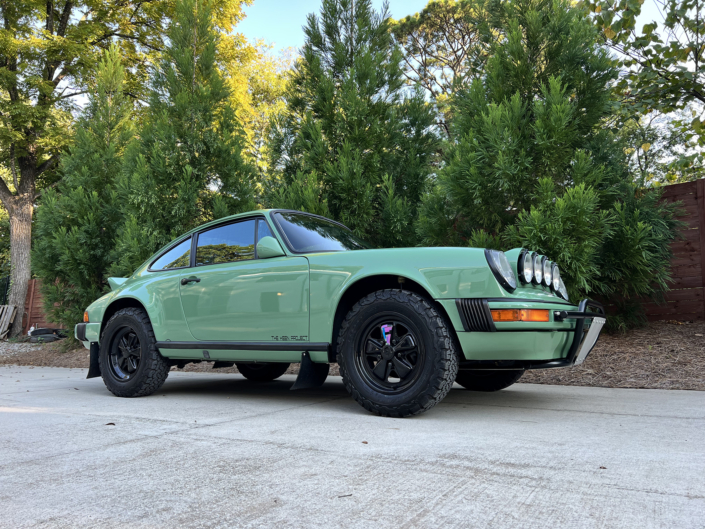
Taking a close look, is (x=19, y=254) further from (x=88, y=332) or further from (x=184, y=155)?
(x=88, y=332)

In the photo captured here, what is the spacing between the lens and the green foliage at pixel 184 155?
8.18 metres

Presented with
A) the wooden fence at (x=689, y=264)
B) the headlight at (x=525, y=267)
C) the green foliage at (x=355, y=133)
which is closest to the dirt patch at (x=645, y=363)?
the wooden fence at (x=689, y=264)

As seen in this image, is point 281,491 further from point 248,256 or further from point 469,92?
point 469,92

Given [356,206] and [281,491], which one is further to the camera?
[356,206]

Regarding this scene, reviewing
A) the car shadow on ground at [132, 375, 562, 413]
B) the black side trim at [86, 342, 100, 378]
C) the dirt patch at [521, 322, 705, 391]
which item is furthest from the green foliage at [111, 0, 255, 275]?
the dirt patch at [521, 322, 705, 391]

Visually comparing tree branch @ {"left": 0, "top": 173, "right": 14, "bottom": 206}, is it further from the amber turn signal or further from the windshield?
the amber turn signal

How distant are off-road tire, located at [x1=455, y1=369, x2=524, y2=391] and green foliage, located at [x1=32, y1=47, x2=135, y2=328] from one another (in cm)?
782

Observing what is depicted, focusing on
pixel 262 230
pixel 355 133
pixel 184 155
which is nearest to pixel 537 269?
pixel 262 230

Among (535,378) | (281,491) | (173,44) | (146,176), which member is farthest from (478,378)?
(173,44)

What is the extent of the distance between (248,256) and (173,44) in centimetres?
648

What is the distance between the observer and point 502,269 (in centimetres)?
321

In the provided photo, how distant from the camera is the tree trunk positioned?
49.1 feet

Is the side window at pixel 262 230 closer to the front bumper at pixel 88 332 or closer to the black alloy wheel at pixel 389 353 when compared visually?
the black alloy wheel at pixel 389 353

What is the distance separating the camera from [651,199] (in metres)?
6.40
